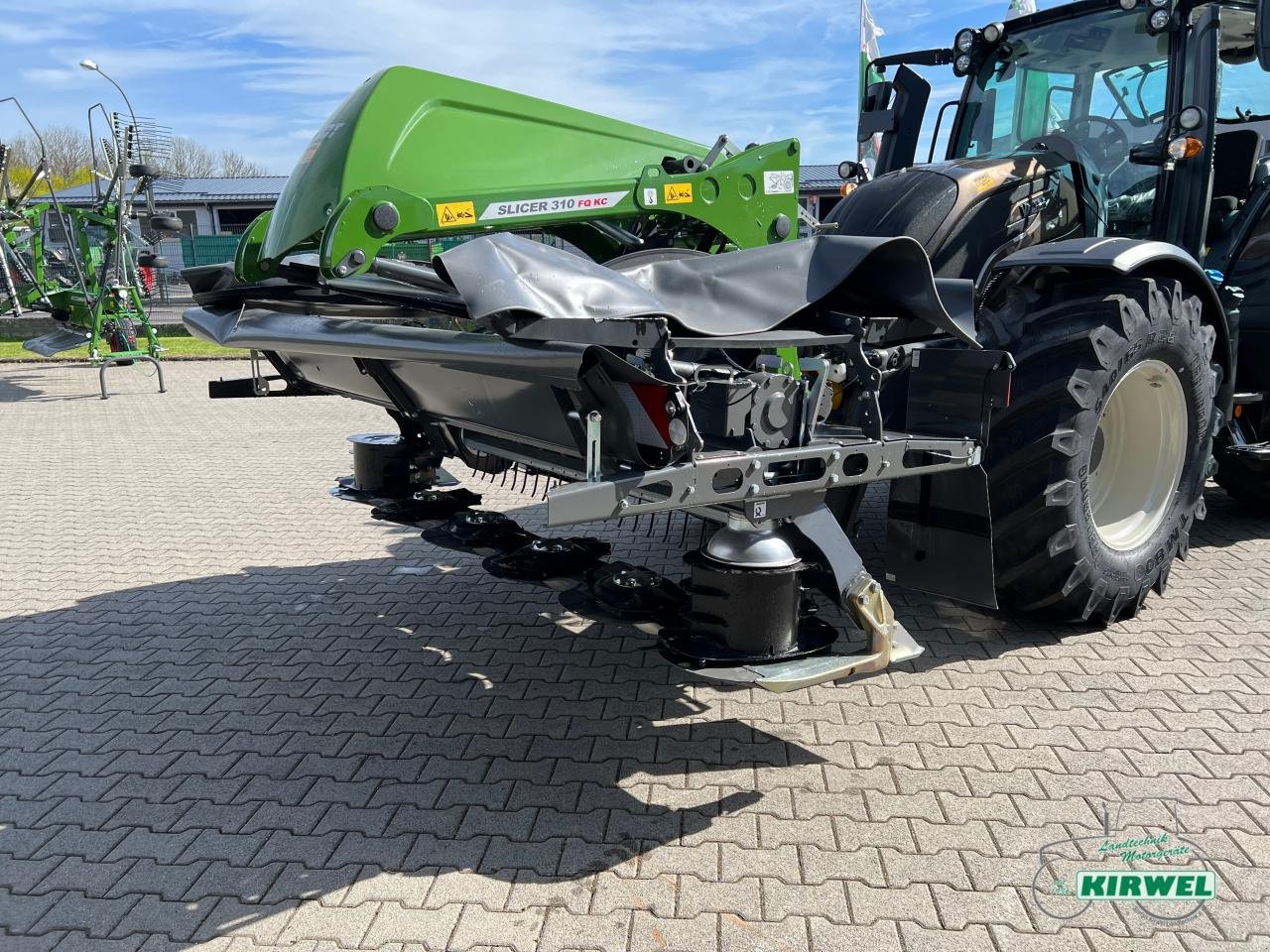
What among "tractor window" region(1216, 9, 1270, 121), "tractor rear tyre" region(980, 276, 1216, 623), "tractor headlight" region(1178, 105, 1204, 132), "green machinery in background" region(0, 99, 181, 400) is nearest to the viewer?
"tractor rear tyre" region(980, 276, 1216, 623)

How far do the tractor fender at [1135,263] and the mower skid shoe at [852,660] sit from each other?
154cm

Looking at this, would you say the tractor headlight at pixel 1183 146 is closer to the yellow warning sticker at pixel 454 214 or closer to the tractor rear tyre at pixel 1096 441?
the tractor rear tyre at pixel 1096 441

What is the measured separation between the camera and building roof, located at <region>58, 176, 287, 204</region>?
34.9 m

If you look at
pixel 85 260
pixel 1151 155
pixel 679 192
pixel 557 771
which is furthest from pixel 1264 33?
pixel 85 260

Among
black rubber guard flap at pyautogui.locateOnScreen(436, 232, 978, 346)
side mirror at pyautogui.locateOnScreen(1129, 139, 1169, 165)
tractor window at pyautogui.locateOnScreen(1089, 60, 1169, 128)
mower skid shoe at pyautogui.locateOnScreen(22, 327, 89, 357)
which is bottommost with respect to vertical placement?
mower skid shoe at pyautogui.locateOnScreen(22, 327, 89, 357)

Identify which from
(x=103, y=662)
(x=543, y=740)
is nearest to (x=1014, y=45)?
(x=543, y=740)

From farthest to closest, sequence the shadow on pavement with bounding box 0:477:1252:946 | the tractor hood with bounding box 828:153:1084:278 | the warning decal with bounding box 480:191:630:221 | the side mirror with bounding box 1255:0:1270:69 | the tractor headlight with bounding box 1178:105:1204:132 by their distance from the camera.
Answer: the tractor headlight with bounding box 1178:105:1204:132
the tractor hood with bounding box 828:153:1084:278
the side mirror with bounding box 1255:0:1270:69
the warning decal with bounding box 480:191:630:221
the shadow on pavement with bounding box 0:477:1252:946

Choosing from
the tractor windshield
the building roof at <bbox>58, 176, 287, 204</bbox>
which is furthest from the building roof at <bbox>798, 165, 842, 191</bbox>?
the tractor windshield

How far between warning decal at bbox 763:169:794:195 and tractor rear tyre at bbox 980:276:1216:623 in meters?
0.88

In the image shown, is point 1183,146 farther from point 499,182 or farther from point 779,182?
point 499,182

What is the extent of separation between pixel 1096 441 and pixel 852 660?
194 centimetres

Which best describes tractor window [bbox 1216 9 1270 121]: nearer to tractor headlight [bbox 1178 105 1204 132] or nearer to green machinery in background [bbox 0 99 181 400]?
tractor headlight [bbox 1178 105 1204 132]

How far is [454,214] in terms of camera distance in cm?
314

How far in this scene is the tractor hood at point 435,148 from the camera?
3092 millimetres
